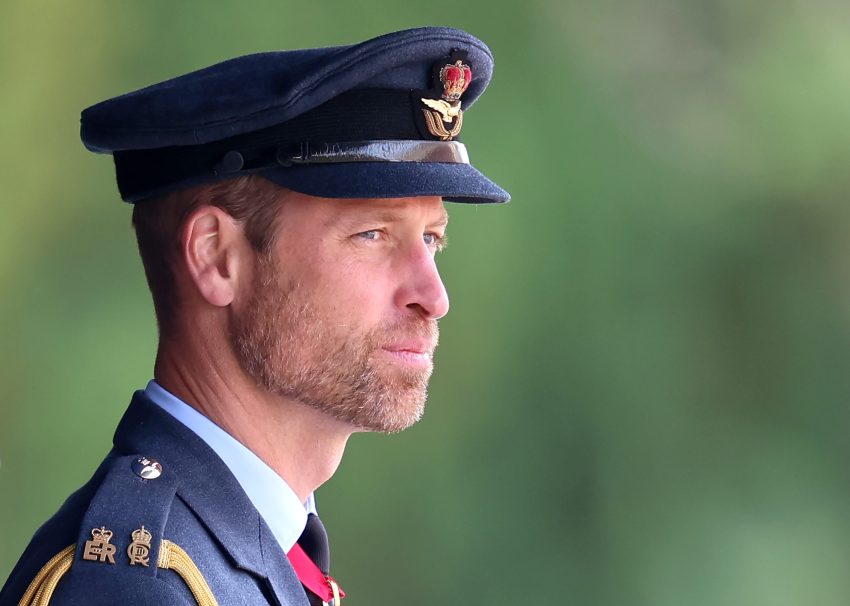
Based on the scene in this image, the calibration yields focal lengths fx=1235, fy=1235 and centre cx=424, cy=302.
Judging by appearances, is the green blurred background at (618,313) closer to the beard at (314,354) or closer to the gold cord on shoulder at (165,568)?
the beard at (314,354)

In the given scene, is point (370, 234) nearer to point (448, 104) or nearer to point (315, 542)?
point (448, 104)

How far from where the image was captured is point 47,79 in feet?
8.30

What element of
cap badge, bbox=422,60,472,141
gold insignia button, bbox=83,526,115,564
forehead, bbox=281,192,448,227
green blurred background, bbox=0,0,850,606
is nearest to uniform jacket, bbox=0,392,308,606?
gold insignia button, bbox=83,526,115,564

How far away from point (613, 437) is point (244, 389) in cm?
181

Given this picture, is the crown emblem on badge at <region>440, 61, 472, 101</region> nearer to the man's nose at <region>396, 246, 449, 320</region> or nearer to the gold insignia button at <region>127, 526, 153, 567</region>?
the man's nose at <region>396, 246, 449, 320</region>

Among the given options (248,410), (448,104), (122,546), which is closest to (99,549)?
(122,546)

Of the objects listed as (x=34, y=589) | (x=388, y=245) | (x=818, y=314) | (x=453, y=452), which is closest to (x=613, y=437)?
(x=453, y=452)

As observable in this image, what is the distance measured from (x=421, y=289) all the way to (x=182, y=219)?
247 millimetres

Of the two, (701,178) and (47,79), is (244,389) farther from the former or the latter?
(701,178)

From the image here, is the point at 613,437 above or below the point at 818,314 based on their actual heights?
below

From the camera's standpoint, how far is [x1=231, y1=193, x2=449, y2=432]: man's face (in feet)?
3.92

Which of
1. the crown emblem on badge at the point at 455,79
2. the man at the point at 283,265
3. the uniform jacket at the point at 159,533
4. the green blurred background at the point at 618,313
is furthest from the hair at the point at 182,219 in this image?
the green blurred background at the point at 618,313

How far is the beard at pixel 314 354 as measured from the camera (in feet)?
3.91

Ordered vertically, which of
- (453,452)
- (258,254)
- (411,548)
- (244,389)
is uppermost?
(258,254)
